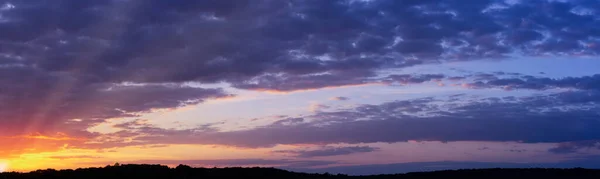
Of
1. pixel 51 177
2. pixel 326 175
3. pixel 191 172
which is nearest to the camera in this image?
pixel 51 177

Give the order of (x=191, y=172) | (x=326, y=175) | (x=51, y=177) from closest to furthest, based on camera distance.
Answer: (x=51, y=177), (x=191, y=172), (x=326, y=175)

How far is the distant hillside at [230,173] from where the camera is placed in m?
44.8

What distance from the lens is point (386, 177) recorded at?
157 ft

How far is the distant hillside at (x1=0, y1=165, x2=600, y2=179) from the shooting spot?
4475 centimetres

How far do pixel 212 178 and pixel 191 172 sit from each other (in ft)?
5.93

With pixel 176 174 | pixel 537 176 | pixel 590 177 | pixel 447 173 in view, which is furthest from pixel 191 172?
pixel 590 177

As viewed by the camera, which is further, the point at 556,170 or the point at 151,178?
the point at 556,170

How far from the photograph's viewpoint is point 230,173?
47.5m

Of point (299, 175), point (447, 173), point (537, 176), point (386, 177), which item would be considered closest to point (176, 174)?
point (299, 175)

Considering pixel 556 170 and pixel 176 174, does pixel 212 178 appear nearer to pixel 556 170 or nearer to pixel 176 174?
pixel 176 174

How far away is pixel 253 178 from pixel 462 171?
14249 millimetres

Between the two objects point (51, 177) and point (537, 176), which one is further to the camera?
point (537, 176)

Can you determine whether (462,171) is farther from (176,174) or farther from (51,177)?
(51,177)

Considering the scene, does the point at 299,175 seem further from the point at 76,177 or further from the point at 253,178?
the point at 76,177
